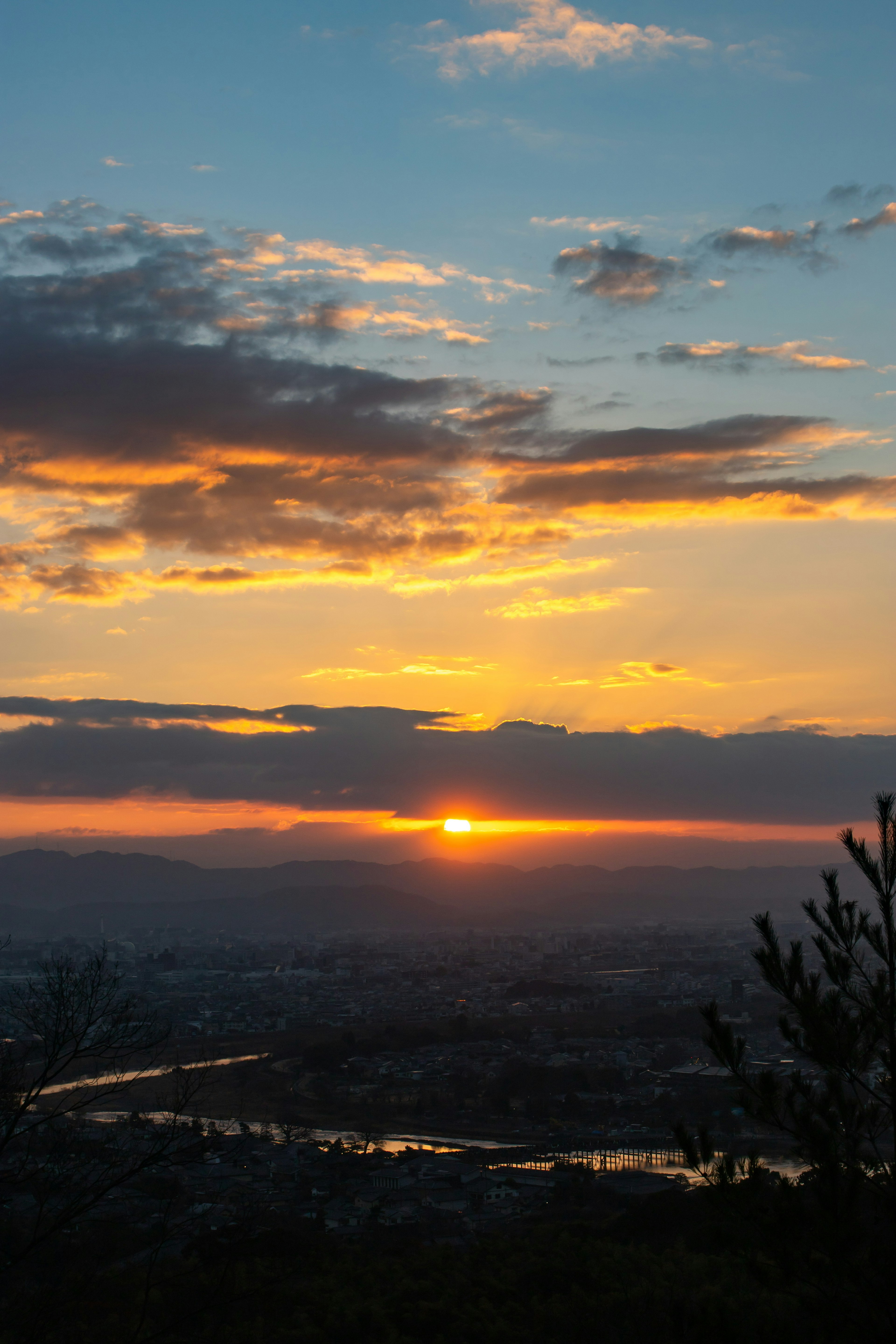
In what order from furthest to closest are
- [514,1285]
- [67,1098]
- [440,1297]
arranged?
1. [514,1285]
2. [440,1297]
3. [67,1098]

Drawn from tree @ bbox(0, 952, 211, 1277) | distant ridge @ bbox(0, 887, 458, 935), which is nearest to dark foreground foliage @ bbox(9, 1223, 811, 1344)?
tree @ bbox(0, 952, 211, 1277)

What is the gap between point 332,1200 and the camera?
23.5 meters

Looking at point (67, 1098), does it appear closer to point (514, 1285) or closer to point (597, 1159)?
point (514, 1285)

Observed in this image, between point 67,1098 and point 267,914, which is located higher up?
point 67,1098

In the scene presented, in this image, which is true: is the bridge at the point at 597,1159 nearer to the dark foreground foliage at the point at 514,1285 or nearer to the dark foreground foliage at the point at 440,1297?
the dark foreground foliage at the point at 514,1285

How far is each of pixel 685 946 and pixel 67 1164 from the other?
101 m

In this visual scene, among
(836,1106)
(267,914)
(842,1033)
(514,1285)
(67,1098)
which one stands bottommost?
(267,914)

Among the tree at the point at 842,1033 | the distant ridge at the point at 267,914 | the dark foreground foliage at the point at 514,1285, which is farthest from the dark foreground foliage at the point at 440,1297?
the distant ridge at the point at 267,914

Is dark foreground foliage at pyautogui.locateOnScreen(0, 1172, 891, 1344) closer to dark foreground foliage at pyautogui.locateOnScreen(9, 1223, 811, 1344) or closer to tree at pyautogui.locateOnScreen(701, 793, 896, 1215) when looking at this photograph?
dark foreground foliage at pyautogui.locateOnScreen(9, 1223, 811, 1344)

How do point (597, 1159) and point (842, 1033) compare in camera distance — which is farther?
point (597, 1159)

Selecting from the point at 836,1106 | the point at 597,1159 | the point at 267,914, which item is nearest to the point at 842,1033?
the point at 836,1106

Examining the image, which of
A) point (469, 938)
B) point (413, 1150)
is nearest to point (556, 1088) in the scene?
point (413, 1150)

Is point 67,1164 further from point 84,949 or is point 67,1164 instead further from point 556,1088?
point 84,949

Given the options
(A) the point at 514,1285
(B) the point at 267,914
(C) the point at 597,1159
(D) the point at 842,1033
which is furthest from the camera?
(B) the point at 267,914
